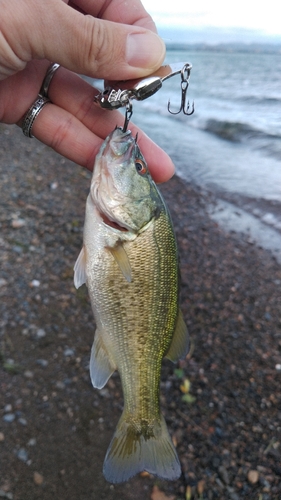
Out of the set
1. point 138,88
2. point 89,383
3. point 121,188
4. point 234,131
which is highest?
point 138,88

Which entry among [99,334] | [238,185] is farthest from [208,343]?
[238,185]

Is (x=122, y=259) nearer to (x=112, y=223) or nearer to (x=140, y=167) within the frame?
(x=112, y=223)

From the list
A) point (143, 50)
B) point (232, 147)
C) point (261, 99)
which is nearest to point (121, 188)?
point (143, 50)

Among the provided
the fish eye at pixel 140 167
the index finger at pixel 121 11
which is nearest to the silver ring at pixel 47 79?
the index finger at pixel 121 11

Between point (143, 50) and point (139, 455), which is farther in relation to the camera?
point (139, 455)

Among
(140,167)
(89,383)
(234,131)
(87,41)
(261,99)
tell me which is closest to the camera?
(87,41)

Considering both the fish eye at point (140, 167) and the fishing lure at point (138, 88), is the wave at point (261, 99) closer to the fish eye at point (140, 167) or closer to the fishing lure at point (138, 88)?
the fishing lure at point (138, 88)

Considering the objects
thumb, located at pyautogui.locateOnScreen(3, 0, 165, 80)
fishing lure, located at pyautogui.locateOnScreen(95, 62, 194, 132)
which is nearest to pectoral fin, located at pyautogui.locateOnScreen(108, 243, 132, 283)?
fishing lure, located at pyautogui.locateOnScreen(95, 62, 194, 132)

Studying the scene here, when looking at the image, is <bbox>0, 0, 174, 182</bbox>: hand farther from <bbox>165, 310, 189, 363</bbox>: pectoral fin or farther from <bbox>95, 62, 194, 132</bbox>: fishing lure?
<bbox>165, 310, 189, 363</bbox>: pectoral fin
